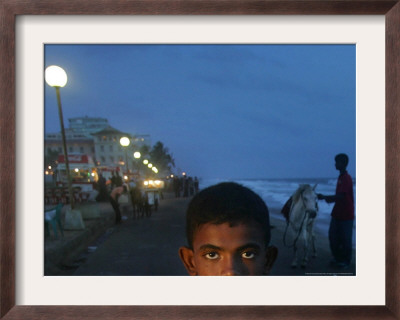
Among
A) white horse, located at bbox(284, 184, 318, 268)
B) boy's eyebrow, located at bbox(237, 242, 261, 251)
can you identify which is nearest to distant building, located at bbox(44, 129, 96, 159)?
boy's eyebrow, located at bbox(237, 242, 261, 251)

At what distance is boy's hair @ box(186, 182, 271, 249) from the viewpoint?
1.82 metres

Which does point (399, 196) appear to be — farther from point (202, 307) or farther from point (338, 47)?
point (202, 307)

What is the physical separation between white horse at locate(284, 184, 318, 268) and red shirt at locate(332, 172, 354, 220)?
107 millimetres

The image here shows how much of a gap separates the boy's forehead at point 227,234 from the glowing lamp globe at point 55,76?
895 mm

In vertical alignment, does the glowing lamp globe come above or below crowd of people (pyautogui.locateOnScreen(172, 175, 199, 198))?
above

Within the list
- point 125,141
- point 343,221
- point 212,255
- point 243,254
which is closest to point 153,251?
point 212,255

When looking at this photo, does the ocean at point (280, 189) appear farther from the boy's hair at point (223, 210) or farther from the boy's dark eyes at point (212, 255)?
the boy's dark eyes at point (212, 255)

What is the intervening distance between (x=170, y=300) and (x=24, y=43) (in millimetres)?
1229

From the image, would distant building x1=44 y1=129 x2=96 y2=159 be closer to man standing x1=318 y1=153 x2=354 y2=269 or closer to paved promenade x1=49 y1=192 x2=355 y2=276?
paved promenade x1=49 y1=192 x2=355 y2=276

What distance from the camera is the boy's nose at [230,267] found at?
1765 mm

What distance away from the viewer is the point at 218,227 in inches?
71.6

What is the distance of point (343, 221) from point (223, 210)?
533 millimetres

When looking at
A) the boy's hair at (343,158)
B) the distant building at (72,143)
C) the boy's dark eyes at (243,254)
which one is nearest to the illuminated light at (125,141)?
the distant building at (72,143)

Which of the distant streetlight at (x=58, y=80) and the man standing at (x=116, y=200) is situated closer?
the distant streetlight at (x=58, y=80)
